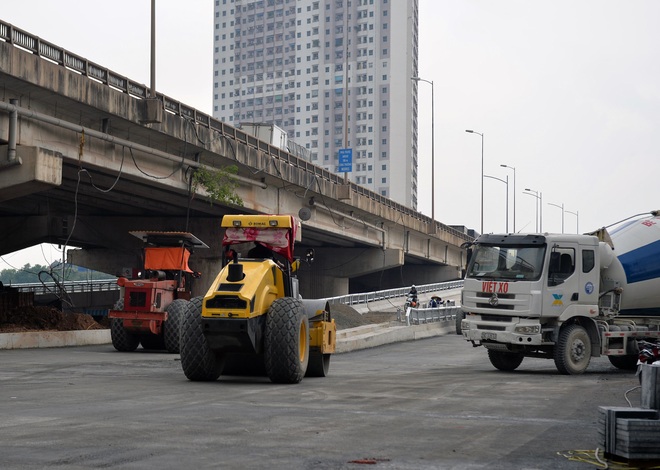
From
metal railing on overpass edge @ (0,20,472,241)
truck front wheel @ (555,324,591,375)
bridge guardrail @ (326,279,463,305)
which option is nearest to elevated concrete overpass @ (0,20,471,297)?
metal railing on overpass edge @ (0,20,472,241)

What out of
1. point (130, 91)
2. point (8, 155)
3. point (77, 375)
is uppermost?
point (130, 91)

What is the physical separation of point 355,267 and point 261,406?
6062cm

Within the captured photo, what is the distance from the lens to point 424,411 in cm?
1416

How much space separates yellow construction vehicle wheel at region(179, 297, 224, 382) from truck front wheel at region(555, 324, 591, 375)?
337 inches

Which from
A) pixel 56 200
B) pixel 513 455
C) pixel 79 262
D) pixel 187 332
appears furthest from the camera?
pixel 79 262

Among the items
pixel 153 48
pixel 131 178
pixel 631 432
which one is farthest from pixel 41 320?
pixel 631 432

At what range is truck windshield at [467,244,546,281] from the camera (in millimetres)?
23250

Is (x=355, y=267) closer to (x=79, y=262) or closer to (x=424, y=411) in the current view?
(x=79, y=262)

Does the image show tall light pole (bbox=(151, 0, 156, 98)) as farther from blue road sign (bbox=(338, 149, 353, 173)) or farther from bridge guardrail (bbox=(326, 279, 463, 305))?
blue road sign (bbox=(338, 149, 353, 173))

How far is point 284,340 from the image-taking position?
1788 centimetres

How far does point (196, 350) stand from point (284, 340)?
164 centimetres

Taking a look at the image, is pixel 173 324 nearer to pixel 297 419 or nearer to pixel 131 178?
pixel 131 178

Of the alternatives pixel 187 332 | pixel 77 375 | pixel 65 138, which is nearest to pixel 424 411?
pixel 187 332

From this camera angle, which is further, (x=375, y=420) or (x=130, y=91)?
(x=130, y=91)
